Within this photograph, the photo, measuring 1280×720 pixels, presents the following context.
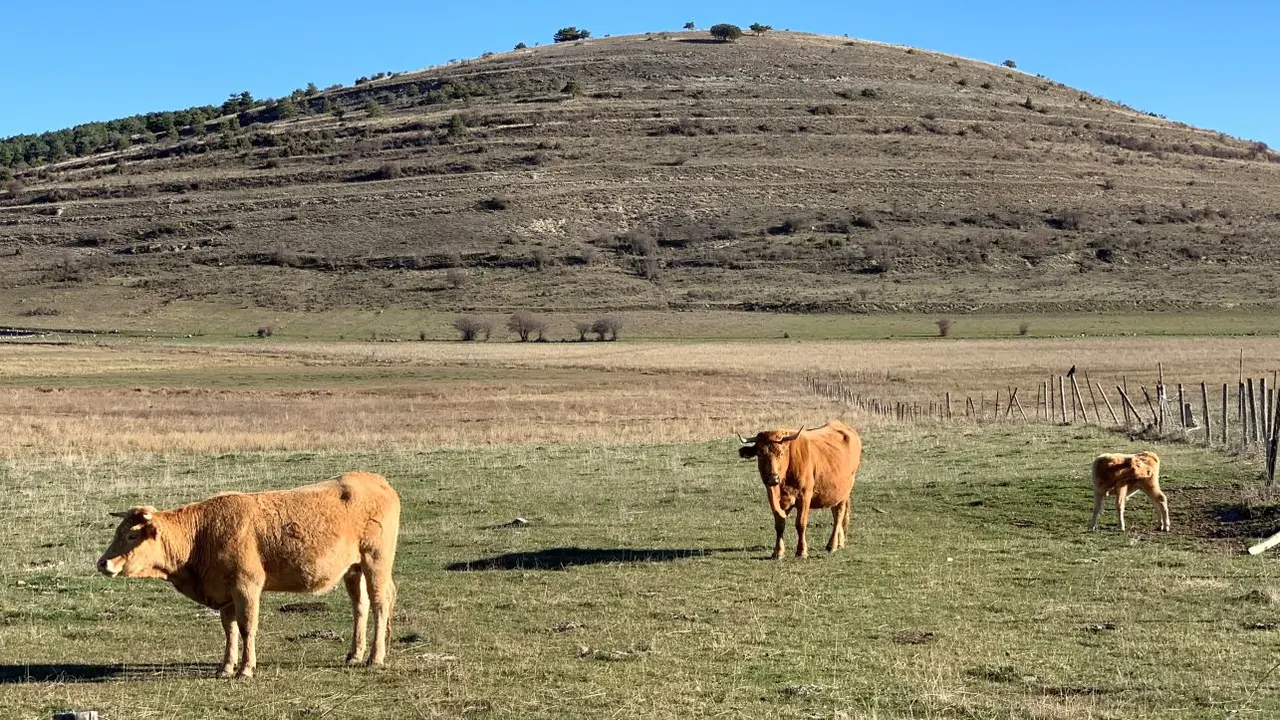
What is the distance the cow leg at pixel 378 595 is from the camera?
35.8 ft

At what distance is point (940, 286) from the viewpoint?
10331 cm

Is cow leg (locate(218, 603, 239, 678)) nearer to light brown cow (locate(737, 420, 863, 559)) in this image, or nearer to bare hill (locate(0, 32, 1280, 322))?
light brown cow (locate(737, 420, 863, 559))

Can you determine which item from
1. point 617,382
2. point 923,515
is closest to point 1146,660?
point 923,515

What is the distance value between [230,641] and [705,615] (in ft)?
14.2

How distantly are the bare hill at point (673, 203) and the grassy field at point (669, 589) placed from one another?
2815 inches

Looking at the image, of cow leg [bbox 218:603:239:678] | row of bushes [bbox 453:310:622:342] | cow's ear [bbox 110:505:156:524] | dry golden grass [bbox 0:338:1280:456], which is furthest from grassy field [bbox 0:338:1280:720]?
row of bushes [bbox 453:310:622:342]

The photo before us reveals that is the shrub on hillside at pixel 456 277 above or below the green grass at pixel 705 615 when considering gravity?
above

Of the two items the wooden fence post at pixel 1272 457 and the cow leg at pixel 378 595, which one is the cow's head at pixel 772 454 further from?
the wooden fence post at pixel 1272 457

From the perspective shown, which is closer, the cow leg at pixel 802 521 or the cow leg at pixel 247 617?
the cow leg at pixel 247 617

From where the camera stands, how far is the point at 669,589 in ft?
46.0

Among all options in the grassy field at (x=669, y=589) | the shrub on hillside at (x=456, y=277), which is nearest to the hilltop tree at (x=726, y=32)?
the shrub on hillside at (x=456, y=277)

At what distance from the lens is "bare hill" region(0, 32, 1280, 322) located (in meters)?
104

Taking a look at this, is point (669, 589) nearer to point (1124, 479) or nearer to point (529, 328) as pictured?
point (1124, 479)

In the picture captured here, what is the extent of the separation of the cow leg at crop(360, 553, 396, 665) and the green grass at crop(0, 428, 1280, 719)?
0.24 meters
